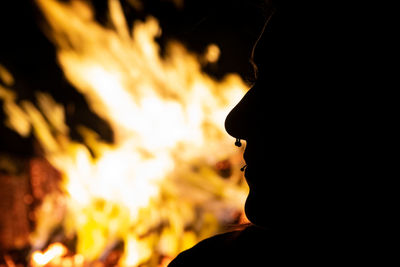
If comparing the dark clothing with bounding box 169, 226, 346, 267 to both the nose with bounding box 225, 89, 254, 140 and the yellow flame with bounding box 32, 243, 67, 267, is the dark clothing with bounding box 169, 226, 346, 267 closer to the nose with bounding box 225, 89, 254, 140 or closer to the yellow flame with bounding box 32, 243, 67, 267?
the nose with bounding box 225, 89, 254, 140

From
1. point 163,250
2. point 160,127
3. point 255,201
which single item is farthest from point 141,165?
point 255,201

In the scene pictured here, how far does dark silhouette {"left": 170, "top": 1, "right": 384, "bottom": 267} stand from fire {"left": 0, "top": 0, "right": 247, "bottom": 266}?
8.37 feet

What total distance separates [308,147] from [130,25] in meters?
2.98

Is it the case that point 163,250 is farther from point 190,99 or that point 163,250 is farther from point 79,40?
point 79,40

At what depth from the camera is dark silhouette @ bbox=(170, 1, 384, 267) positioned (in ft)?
3.01

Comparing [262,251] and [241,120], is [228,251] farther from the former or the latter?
[241,120]

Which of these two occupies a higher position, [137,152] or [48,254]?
[137,152]

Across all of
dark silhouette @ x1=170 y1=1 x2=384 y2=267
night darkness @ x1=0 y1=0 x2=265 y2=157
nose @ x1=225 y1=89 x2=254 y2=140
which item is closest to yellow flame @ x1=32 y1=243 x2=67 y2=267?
night darkness @ x1=0 y1=0 x2=265 y2=157

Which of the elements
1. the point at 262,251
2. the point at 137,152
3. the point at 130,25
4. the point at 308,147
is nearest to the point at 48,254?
the point at 137,152

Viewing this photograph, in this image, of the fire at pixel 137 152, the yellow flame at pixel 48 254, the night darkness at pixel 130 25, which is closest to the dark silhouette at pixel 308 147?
the night darkness at pixel 130 25

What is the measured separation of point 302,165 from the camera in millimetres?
975

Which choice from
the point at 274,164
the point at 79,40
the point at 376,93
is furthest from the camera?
the point at 79,40

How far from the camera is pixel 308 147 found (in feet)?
3.21

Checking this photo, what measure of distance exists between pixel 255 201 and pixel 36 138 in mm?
4440
